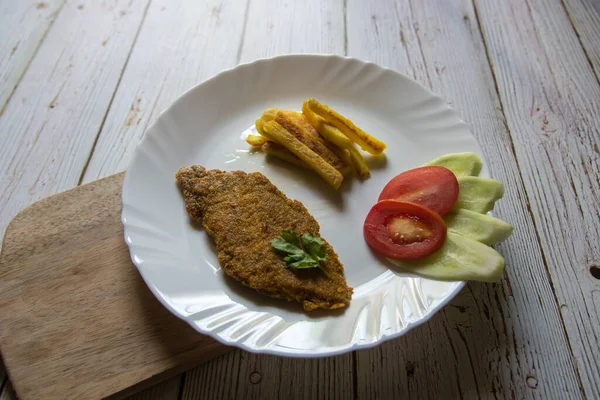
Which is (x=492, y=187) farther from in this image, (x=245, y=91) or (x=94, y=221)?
(x=94, y=221)

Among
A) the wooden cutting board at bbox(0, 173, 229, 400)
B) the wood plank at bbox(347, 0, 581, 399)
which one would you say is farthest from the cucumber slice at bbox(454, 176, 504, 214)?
the wooden cutting board at bbox(0, 173, 229, 400)

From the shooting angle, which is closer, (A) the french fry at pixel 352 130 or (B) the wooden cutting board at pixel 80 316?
(B) the wooden cutting board at pixel 80 316

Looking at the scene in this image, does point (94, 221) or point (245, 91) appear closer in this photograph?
point (94, 221)


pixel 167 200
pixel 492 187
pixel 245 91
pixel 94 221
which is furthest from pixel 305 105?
pixel 94 221

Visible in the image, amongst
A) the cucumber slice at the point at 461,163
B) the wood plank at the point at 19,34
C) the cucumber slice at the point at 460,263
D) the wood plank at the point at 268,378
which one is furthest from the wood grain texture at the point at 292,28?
the wood plank at the point at 268,378

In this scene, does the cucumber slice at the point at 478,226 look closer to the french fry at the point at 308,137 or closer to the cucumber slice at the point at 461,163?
the cucumber slice at the point at 461,163

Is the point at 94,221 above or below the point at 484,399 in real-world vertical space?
above
